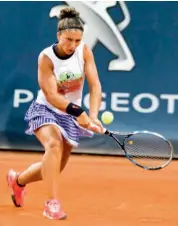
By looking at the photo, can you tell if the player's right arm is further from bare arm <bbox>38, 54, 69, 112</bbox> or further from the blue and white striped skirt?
the blue and white striped skirt

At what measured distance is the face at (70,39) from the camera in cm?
409

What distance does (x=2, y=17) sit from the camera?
754 cm

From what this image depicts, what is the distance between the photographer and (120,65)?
7344 millimetres

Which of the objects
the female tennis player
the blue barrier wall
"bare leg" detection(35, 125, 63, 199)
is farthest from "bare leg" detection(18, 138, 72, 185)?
the blue barrier wall

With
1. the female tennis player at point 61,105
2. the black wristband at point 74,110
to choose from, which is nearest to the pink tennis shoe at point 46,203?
the female tennis player at point 61,105

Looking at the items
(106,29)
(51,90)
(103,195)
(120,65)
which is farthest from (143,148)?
(106,29)

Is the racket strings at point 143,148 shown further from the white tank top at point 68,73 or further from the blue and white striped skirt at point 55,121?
the white tank top at point 68,73

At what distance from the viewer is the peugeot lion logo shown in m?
7.33

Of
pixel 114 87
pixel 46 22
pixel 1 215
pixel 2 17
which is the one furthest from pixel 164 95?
pixel 1 215

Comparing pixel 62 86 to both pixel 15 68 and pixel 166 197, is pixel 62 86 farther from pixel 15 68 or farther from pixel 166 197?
pixel 15 68

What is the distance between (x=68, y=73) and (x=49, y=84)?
15cm

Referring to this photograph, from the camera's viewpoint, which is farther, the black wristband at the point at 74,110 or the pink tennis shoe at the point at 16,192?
the pink tennis shoe at the point at 16,192

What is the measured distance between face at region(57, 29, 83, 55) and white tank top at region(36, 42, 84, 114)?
0.30 ft

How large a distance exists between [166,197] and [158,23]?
2.72 metres
